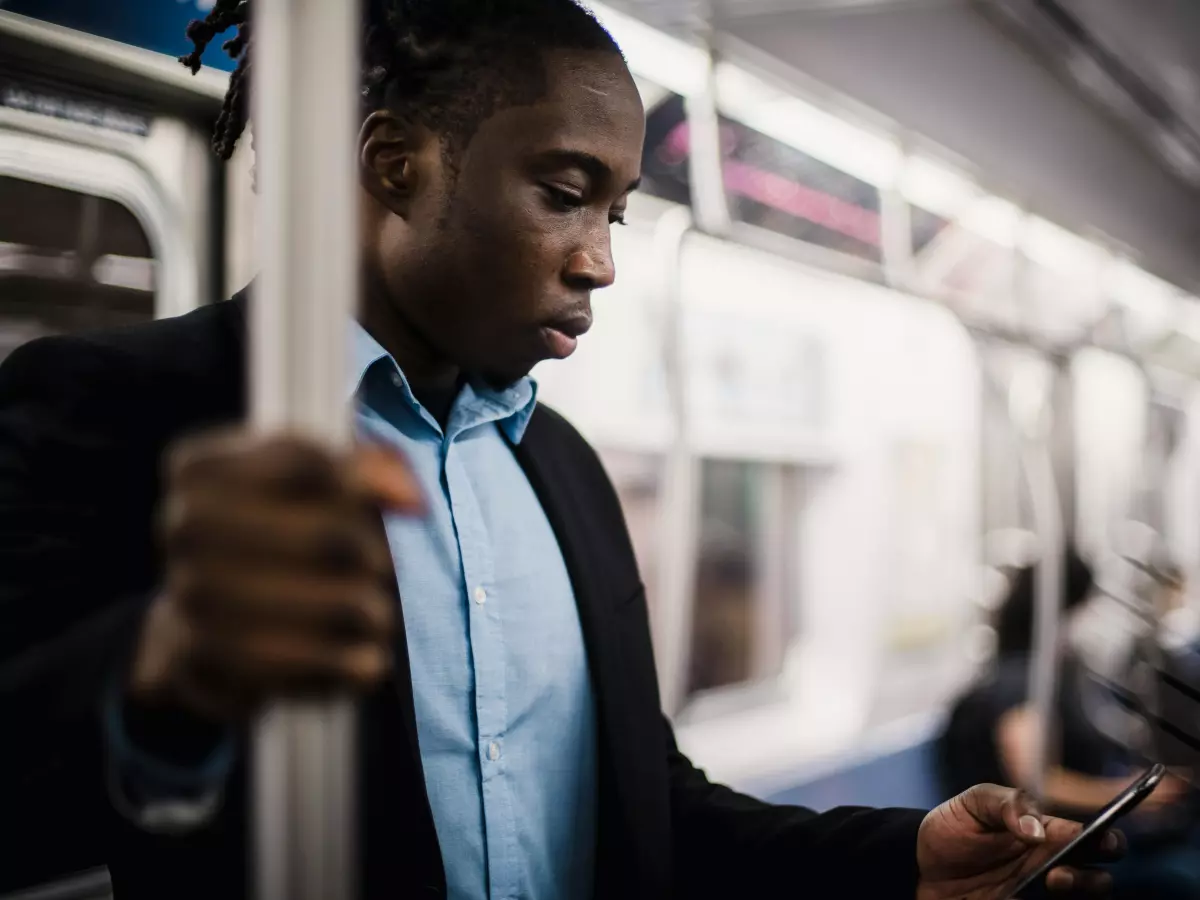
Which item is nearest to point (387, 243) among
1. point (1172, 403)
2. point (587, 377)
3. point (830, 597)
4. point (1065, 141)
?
point (587, 377)

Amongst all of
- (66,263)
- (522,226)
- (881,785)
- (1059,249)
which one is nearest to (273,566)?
(522,226)

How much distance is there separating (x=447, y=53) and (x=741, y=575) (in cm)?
319

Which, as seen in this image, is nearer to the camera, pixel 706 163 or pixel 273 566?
pixel 273 566

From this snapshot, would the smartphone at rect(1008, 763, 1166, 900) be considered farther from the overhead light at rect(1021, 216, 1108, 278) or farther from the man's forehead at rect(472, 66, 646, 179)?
the overhead light at rect(1021, 216, 1108, 278)

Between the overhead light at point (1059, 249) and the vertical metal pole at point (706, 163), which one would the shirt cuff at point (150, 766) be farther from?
the overhead light at point (1059, 249)

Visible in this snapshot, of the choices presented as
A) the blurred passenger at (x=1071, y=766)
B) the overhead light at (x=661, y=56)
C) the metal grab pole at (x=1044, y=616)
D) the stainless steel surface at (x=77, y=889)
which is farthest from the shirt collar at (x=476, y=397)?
the metal grab pole at (x=1044, y=616)

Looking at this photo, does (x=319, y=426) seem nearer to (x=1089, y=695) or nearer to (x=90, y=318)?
(x=90, y=318)

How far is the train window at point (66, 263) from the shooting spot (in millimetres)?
1233

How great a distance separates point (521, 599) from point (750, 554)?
10.1 feet

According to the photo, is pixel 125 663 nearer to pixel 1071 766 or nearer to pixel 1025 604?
pixel 1071 766

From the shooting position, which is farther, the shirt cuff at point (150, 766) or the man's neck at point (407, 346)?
the man's neck at point (407, 346)

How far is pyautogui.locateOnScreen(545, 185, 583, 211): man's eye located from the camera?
31.2 inches

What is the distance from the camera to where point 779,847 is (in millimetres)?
991

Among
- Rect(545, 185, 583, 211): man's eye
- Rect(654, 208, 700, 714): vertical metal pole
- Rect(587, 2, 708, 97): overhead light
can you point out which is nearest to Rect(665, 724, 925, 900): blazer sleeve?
Rect(545, 185, 583, 211): man's eye
